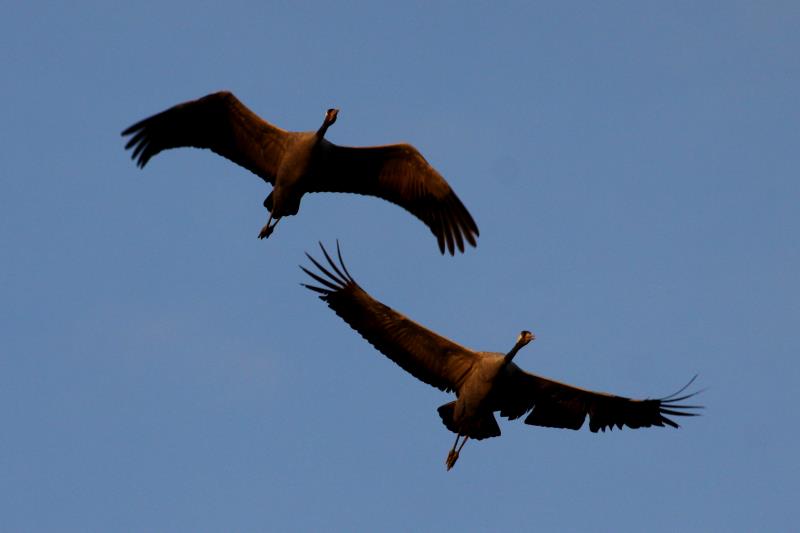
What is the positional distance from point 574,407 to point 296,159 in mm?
5217

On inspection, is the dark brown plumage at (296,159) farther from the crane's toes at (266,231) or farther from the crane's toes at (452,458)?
the crane's toes at (452,458)

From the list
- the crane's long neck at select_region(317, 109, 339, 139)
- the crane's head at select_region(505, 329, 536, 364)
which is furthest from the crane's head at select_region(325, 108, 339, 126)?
the crane's head at select_region(505, 329, 536, 364)

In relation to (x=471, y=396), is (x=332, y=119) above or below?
above

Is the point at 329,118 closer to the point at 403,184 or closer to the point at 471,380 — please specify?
the point at 403,184

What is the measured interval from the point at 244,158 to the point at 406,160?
2.37 meters

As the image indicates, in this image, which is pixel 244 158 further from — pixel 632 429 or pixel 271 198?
pixel 632 429

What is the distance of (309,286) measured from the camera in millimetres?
15586

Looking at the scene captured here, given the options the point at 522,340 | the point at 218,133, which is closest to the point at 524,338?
the point at 522,340

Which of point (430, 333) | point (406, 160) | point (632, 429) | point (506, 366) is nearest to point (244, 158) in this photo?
point (406, 160)

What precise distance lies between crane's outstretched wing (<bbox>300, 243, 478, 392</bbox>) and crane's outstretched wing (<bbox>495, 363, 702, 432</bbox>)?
2.57ft

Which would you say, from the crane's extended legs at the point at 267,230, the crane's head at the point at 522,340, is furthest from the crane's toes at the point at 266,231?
the crane's head at the point at 522,340

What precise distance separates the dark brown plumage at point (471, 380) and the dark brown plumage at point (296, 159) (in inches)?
53.3

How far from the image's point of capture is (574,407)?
16.1m

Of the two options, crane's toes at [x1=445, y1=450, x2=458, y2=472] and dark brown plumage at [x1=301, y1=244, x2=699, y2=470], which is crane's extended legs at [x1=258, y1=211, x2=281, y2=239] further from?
crane's toes at [x1=445, y1=450, x2=458, y2=472]
